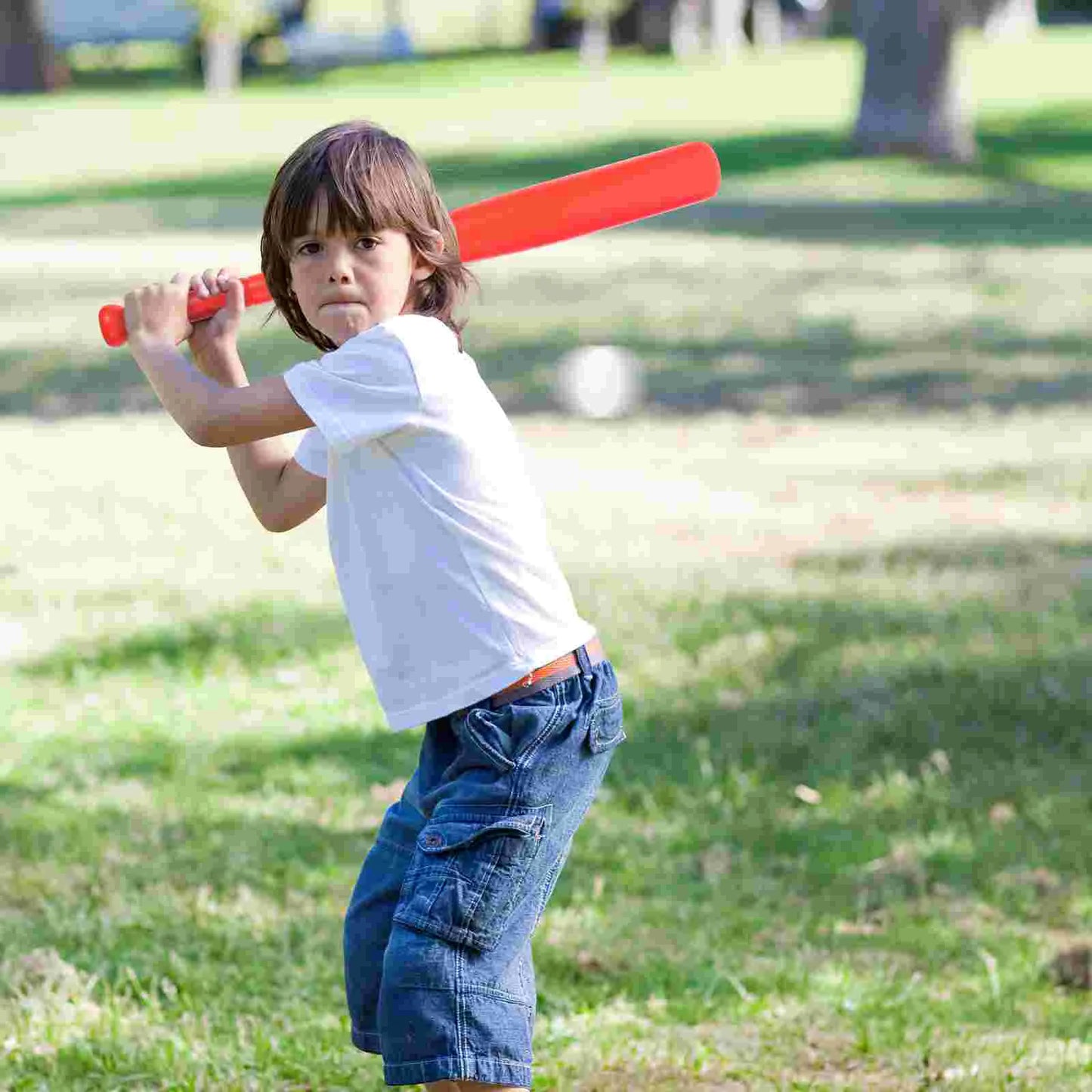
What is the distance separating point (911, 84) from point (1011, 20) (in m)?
21.0

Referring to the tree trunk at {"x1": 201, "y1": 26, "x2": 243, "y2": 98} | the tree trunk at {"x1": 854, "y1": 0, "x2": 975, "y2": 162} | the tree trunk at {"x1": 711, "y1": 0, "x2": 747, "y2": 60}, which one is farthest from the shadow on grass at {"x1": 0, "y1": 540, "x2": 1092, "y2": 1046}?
the tree trunk at {"x1": 711, "y1": 0, "x2": 747, "y2": 60}

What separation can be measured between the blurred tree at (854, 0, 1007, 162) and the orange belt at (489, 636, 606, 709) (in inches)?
780

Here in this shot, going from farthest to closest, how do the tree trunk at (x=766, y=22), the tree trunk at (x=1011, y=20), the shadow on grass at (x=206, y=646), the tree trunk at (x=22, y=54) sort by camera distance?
the tree trunk at (x=766, y=22) < the tree trunk at (x=1011, y=20) < the tree trunk at (x=22, y=54) < the shadow on grass at (x=206, y=646)

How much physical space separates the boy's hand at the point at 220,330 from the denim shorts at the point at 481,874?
51 centimetres

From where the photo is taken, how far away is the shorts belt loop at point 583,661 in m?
2.43

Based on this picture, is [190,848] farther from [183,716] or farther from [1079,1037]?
[1079,1037]

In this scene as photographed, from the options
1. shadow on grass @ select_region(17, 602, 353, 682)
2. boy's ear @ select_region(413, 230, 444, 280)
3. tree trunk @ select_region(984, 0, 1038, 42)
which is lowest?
tree trunk @ select_region(984, 0, 1038, 42)

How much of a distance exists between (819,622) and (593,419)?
380 cm

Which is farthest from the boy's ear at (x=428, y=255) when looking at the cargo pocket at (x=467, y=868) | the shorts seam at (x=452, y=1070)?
the shorts seam at (x=452, y=1070)

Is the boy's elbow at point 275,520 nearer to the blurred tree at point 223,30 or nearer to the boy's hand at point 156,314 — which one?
the boy's hand at point 156,314

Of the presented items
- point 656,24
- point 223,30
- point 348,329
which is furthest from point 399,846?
point 656,24

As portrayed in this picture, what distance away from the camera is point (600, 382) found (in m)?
10.3

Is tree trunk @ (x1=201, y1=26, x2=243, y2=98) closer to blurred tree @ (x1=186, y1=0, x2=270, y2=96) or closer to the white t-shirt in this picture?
blurred tree @ (x1=186, y1=0, x2=270, y2=96)

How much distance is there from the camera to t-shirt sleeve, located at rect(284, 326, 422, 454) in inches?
90.4
